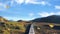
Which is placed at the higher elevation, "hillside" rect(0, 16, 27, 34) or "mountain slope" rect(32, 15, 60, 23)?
"mountain slope" rect(32, 15, 60, 23)

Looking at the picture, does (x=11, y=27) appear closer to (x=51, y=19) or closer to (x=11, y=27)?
(x=11, y=27)

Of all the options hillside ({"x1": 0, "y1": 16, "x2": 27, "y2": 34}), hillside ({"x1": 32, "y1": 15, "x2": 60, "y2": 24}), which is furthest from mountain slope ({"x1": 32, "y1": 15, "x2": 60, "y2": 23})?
hillside ({"x1": 0, "y1": 16, "x2": 27, "y2": 34})

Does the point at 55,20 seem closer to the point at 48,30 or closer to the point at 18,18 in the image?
the point at 48,30

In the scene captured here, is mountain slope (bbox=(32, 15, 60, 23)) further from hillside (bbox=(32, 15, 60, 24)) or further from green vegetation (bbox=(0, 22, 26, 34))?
green vegetation (bbox=(0, 22, 26, 34))

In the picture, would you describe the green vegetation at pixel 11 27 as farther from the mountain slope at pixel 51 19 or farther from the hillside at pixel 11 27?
the mountain slope at pixel 51 19

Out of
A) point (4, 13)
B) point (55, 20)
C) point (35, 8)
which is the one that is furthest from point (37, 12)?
point (4, 13)

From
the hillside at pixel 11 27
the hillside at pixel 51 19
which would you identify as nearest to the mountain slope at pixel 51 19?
the hillside at pixel 51 19

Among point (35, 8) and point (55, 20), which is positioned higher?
point (35, 8)

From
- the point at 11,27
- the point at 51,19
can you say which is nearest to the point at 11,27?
the point at 11,27

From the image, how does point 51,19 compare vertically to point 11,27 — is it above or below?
above

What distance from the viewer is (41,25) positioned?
439cm

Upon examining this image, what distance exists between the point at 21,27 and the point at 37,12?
0.56 metres

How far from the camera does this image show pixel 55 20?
14.1ft

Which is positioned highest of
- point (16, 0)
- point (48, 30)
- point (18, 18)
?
point (16, 0)
